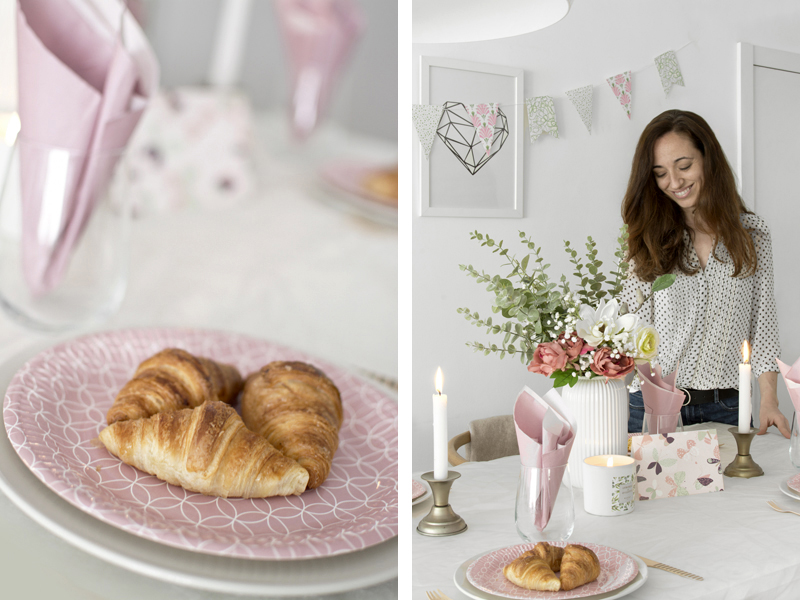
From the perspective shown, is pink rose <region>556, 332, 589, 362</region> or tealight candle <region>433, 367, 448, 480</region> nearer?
tealight candle <region>433, 367, 448, 480</region>

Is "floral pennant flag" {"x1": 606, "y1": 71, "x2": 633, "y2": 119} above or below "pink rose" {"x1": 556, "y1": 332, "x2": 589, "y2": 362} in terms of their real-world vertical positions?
above

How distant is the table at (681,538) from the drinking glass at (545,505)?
0.08 meters

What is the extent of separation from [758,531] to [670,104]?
1084 mm

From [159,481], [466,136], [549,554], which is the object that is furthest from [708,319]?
[159,481]

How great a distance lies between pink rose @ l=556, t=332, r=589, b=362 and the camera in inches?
25.5

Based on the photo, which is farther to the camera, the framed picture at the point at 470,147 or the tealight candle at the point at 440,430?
the framed picture at the point at 470,147

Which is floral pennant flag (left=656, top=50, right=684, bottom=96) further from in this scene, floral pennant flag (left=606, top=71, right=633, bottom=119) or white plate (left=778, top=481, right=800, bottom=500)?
white plate (left=778, top=481, right=800, bottom=500)

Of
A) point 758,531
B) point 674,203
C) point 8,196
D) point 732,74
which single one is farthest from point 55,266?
point 732,74

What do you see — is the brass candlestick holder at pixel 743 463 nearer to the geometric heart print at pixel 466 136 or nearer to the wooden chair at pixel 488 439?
the wooden chair at pixel 488 439

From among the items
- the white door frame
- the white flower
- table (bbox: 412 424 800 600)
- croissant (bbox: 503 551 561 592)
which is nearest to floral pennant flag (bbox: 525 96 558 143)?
the white door frame

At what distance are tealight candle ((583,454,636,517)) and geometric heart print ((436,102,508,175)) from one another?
0.74 metres

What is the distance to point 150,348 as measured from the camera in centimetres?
28

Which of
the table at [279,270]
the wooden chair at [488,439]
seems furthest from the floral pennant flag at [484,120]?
the table at [279,270]

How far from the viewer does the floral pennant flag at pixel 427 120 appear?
1.16 metres
